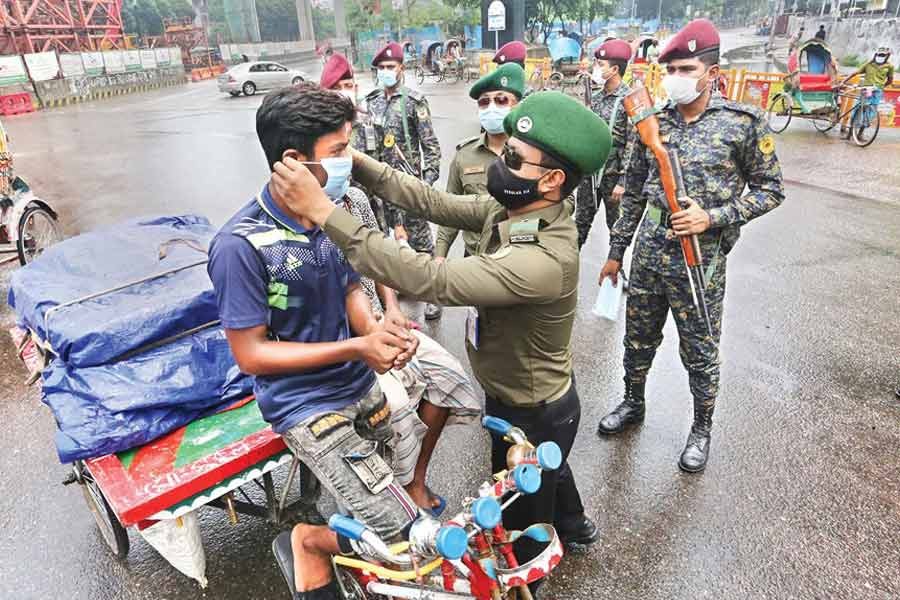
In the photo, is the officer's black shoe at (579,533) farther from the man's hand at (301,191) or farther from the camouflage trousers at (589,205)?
the camouflage trousers at (589,205)

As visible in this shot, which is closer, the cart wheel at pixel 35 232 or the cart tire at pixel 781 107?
the cart wheel at pixel 35 232

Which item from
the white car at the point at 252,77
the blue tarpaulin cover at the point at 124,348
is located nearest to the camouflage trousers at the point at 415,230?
the blue tarpaulin cover at the point at 124,348

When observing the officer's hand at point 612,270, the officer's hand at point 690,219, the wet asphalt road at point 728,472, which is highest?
the officer's hand at point 690,219

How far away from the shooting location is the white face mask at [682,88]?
2.87 m

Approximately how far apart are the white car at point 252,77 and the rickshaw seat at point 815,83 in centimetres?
1761

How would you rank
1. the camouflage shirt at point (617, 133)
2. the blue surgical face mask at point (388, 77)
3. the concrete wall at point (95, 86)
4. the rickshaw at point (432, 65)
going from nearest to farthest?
the camouflage shirt at point (617, 133) < the blue surgical face mask at point (388, 77) < the concrete wall at point (95, 86) < the rickshaw at point (432, 65)

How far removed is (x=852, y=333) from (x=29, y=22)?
116 ft

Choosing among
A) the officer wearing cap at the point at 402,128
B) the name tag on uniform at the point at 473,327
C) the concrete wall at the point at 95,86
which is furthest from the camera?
the concrete wall at the point at 95,86

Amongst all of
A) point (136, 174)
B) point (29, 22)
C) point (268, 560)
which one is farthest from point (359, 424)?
point (29, 22)

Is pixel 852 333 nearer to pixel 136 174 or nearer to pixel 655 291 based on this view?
pixel 655 291

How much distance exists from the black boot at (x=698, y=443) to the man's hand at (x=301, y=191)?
2431 mm

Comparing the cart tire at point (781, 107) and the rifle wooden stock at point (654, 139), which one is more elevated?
the rifle wooden stock at point (654, 139)

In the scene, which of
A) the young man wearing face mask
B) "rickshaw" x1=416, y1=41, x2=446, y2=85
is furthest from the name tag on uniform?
"rickshaw" x1=416, y1=41, x2=446, y2=85

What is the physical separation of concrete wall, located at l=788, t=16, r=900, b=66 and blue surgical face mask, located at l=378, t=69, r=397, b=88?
24.6m
